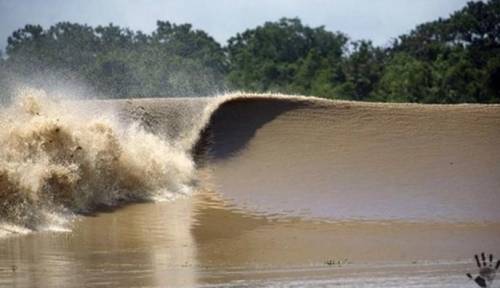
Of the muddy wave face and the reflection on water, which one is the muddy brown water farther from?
the muddy wave face

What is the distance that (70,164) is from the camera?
16172mm

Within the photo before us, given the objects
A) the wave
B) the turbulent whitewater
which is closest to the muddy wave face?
the turbulent whitewater

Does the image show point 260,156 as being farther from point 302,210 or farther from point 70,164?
point 70,164

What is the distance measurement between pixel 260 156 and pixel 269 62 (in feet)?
109

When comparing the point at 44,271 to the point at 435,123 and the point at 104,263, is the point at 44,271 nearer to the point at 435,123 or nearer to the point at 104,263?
the point at 104,263

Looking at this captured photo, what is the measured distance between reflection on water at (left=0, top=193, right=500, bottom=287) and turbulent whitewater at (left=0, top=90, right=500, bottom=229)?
2.15 ft

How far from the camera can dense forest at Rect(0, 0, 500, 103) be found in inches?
1547

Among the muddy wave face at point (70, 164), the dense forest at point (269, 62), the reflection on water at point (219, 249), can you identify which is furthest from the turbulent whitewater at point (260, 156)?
the dense forest at point (269, 62)

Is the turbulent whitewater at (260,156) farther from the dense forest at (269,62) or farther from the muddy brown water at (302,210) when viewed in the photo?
the dense forest at (269,62)

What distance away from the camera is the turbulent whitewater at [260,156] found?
15719 mm

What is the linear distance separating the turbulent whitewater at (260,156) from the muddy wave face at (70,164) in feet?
0.07

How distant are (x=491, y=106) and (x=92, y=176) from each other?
7.98 m

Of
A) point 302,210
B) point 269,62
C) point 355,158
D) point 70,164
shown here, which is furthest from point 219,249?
point 269,62

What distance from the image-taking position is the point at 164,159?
60.2 ft
